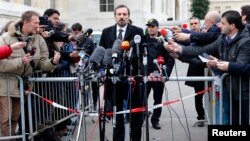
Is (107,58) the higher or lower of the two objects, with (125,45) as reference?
lower

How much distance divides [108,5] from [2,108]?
40.9 metres

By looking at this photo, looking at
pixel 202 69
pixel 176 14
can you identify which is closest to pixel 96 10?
pixel 176 14

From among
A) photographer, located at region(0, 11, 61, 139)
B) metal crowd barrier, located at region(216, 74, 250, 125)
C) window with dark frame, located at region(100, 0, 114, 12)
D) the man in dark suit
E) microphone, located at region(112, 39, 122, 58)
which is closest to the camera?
microphone, located at region(112, 39, 122, 58)

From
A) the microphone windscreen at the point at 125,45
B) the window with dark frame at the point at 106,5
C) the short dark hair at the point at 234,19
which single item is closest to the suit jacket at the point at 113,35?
the microphone windscreen at the point at 125,45

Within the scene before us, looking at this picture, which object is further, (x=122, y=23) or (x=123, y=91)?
(x=122, y=23)

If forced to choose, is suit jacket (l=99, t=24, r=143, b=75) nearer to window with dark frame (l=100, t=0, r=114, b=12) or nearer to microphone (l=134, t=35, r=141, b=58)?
microphone (l=134, t=35, r=141, b=58)

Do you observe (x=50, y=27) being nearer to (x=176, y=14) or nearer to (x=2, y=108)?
(x=2, y=108)

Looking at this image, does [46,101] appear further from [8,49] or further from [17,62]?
[8,49]

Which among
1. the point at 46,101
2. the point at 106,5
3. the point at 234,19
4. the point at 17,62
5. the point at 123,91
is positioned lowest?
the point at 46,101

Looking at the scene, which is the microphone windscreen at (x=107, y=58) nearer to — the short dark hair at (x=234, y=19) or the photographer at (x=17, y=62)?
the photographer at (x=17, y=62)

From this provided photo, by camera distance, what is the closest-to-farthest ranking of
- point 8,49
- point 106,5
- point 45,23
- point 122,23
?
1. point 8,49
2. point 122,23
3. point 45,23
4. point 106,5

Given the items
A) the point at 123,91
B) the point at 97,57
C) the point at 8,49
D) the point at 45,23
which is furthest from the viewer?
the point at 45,23

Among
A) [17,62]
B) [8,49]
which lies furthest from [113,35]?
[8,49]

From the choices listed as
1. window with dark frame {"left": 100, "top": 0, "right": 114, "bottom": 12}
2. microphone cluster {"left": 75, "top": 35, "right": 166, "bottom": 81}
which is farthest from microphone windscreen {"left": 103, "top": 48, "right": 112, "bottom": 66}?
window with dark frame {"left": 100, "top": 0, "right": 114, "bottom": 12}
